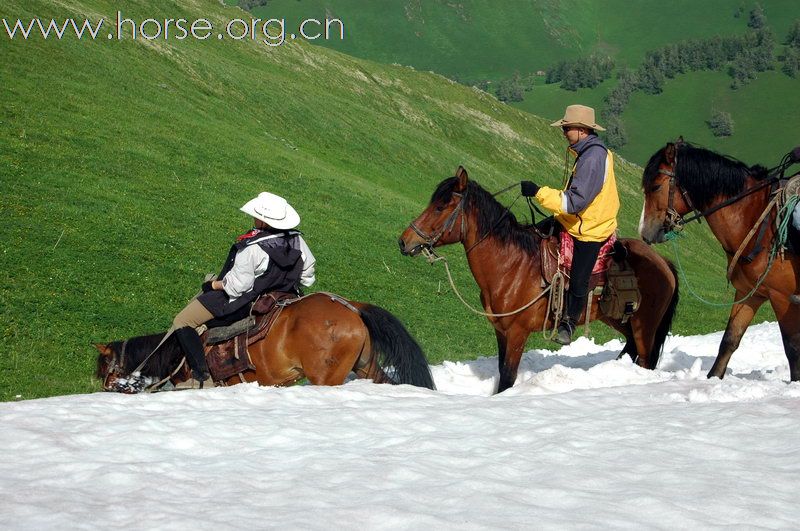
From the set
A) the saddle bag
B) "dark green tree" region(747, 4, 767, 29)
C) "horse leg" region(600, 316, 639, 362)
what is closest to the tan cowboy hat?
the saddle bag

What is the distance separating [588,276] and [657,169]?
1604 mm

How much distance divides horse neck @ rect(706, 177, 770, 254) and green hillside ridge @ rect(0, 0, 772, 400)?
8.64m

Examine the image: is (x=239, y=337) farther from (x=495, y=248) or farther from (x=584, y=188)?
(x=584, y=188)

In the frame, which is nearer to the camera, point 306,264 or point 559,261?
point 306,264

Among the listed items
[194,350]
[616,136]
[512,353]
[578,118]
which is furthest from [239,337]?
[616,136]

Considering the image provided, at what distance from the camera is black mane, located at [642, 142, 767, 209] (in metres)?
11.1

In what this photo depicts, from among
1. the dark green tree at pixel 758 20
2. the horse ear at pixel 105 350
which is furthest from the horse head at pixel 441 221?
the dark green tree at pixel 758 20

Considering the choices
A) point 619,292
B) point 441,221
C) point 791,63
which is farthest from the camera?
point 791,63

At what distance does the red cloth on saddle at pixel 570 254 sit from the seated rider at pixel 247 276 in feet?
10.8

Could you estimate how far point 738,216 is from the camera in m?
11.1

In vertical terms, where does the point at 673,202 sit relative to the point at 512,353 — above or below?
above

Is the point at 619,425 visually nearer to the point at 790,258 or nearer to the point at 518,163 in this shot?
the point at 790,258

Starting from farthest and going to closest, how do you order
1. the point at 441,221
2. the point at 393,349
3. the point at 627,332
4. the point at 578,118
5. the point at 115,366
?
1. the point at 627,332
2. the point at 441,221
3. the point at 578,118
4. the point at 115,366
5. the point at 393,349

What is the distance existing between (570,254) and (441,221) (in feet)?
5.45
